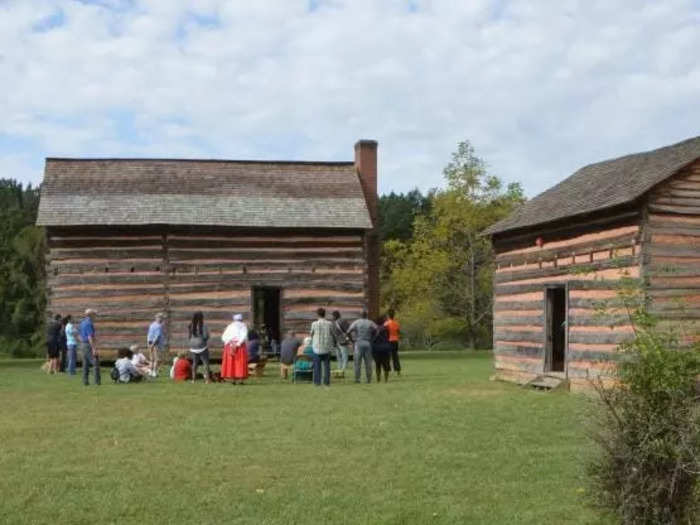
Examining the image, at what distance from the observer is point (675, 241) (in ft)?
59.6

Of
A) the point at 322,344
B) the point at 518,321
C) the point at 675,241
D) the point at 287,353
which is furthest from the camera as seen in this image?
the point at 287,353

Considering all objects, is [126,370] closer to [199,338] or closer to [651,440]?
[199,338]

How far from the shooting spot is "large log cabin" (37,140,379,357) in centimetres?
3053

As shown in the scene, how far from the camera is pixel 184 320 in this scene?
3064cm

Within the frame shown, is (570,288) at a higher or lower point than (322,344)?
higher

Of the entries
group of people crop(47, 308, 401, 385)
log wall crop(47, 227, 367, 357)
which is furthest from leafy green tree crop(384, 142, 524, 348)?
group of people crop(47, 308, 401, 385)

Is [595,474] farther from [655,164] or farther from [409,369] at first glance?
[409,369]

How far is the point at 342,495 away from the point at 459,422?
5370 millimetres

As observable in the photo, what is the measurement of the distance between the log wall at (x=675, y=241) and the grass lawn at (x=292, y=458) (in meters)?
2.60

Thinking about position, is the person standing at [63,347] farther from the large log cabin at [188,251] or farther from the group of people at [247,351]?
the group of people at [247,351]

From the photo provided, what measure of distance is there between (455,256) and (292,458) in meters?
37.4

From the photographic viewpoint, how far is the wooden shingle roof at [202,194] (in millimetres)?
30906

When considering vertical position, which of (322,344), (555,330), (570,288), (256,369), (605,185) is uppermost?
(605,185)

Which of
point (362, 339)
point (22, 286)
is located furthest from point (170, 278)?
point (22, 286)
